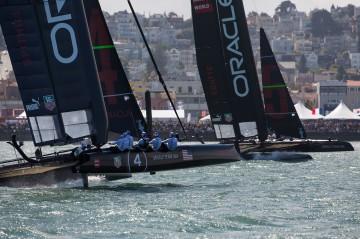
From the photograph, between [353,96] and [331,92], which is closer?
[331,92]

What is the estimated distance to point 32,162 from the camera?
26.1 m

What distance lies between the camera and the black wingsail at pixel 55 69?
26969 millimetres

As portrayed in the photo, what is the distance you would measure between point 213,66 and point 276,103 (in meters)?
5.72

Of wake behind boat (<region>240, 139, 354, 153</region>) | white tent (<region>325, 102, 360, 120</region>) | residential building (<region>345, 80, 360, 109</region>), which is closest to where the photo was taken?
wake behind boat (<region>240, 139, 354, 153</region>)

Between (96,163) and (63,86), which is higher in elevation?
(63,86)

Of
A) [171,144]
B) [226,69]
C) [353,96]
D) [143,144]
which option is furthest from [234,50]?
[353,96]

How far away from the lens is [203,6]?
1551 inches

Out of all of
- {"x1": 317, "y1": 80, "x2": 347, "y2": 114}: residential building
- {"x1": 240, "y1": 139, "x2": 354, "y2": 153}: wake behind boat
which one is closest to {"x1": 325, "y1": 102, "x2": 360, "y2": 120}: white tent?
{"x1": 240, "y1": 139, "x2": 354, "y2": 153}: wake behind boat

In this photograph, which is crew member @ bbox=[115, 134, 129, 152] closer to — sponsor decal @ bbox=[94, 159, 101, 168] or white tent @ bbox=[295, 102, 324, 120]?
sponsor decal @ bbox=[94, 159, 101, 168]

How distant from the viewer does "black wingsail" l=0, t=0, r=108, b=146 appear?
2697 centimetres

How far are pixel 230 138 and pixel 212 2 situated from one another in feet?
14.5

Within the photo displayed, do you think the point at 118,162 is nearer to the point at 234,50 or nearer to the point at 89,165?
the point at 89,165

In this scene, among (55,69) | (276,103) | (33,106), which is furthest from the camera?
(276,103)

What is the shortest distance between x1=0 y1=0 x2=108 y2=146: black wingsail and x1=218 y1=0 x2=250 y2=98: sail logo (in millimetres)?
12438
